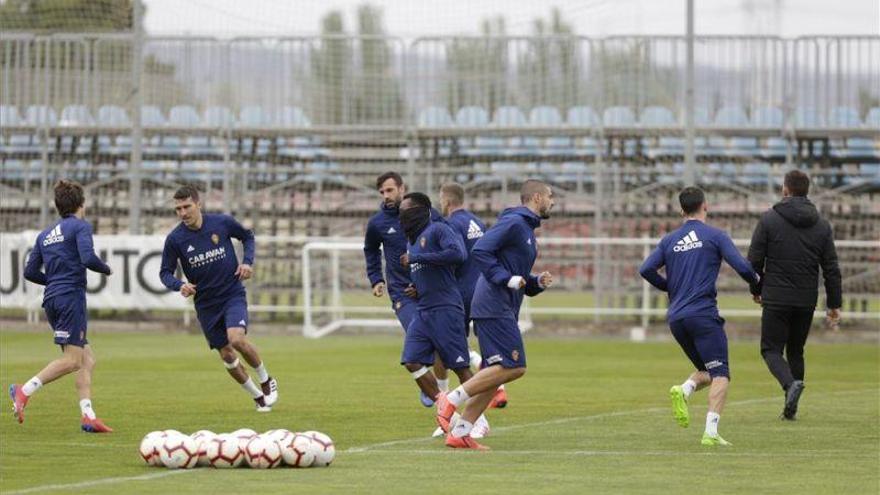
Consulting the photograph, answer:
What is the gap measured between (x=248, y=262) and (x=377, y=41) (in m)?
17.1

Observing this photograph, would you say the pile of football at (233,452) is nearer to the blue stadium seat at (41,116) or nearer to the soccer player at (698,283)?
the soccer player at (698,283)

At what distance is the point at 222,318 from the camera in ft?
56.8

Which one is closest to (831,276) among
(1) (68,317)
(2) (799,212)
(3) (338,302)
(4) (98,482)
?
(2) (799,212)

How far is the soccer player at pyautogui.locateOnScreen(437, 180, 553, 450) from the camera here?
13.8 metres

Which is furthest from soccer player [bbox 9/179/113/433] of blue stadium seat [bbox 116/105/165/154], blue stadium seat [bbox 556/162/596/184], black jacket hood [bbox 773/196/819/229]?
blue stadium seat [bbox 116/105/165/154]

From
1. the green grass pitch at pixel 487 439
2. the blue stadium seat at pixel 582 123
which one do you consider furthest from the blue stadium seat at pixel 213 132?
the green grass pitch at pixel 487 439

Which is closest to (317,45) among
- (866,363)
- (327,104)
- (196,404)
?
(327,104)

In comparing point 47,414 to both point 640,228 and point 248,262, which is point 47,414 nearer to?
point 248,262

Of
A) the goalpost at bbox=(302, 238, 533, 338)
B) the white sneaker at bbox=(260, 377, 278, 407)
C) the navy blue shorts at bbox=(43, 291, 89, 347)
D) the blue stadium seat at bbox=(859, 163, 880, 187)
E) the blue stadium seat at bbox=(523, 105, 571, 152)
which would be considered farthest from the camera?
the blue stadium seat at bbox=(523, 105, 571, 152)

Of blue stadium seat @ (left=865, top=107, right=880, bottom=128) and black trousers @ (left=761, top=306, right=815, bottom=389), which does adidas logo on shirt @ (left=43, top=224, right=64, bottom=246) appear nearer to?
black trousers @ (left=761, top=306, right=815, bottom=389)

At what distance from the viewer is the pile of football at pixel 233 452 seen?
12414mm

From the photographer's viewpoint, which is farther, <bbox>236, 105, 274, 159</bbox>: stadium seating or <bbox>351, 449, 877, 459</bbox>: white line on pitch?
<bbox>236, 105, 274, 159</bbox>: stadium seating

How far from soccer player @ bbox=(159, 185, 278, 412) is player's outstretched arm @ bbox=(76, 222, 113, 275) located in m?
1.23

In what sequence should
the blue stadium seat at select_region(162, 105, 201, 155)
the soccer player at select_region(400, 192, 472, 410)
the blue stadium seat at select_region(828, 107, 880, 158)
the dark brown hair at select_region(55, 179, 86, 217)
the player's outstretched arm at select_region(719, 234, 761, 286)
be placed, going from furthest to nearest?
1. the blue stadium seat at select_region(162, 105, 201, 155)
2. the blue stadium seat at select_region(828, 107, 880, 158)
3. the dark brown hair at select_region(55, 179, 86, 217)
4. the soccer player at select_region(400, 192, 472, 410)
5. the player's outstretched arm at select_region(719, 234, 761, 286)
